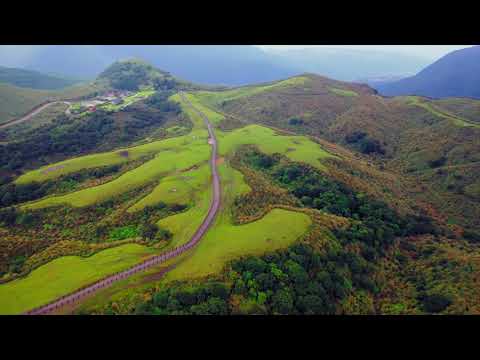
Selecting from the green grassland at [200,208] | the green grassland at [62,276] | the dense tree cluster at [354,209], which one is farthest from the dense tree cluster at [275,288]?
the green grassland at [200,208]

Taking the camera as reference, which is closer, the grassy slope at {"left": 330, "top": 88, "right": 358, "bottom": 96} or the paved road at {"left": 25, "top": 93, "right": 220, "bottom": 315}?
the paved road at {"left": 25, "top": 93, "right": 220, "bottom": 315}

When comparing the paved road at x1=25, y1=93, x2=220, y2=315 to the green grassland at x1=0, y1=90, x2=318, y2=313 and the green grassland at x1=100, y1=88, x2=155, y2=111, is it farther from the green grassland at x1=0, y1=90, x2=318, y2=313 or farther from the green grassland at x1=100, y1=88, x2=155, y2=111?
the green grassland at x1=100, y1=88, x2=155, y2=111

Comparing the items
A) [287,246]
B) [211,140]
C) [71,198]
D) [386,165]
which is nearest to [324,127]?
[386,165]

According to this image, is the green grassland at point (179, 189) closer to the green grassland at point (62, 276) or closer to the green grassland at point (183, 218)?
the green grassland at point (183, 218)

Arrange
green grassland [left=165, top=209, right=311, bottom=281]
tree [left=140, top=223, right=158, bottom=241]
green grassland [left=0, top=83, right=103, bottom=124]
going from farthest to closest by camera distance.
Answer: green grassland [left=0, top=83, right=103, bottom=124], tree [left=140, top=223, right=158, bottom=241], green grassland [left=165, top=209, right=311, bottom=281]

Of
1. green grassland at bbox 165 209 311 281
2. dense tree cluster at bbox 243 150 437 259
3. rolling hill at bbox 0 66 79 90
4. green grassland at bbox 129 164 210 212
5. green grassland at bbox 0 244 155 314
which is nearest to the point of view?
green grassland at bbox 0 244 155 314

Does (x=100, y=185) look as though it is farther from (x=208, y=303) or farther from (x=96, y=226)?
(x=208, y=303)

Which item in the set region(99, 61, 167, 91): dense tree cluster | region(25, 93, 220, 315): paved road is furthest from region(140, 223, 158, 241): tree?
region(99, 61, 167, 91): dense tree cluster

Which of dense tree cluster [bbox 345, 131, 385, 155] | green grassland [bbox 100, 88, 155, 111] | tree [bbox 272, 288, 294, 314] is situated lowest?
tree [bbox 272, 288, 294, 314]

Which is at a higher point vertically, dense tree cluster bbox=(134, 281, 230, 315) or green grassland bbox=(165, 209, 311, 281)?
green grassland bbox=(165, 209, 311, 281)
